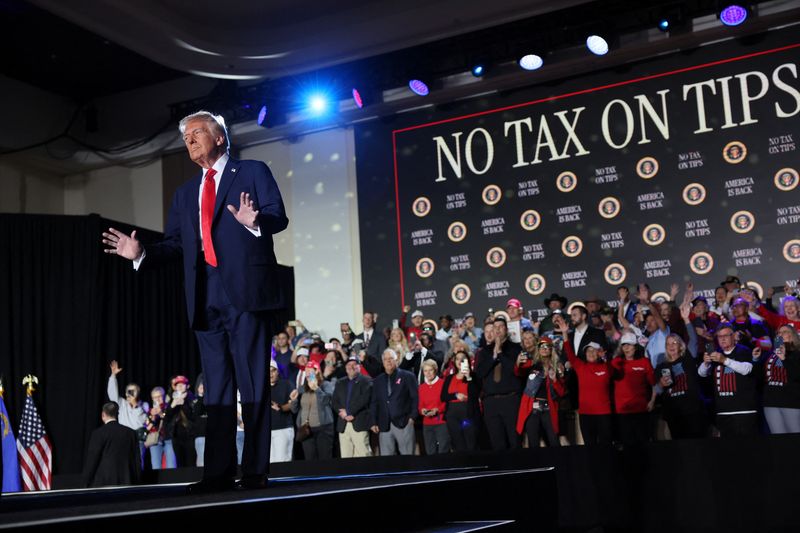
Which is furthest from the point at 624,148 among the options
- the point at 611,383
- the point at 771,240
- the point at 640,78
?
the point at 611,383

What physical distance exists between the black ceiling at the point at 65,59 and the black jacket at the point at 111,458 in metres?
6.53

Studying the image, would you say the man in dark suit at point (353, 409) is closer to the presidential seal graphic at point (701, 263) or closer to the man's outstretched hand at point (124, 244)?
the presidential seal graphic at point (701, 263)

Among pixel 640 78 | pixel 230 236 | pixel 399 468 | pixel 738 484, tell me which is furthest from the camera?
pixel 640 78

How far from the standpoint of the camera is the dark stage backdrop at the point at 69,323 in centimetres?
1045

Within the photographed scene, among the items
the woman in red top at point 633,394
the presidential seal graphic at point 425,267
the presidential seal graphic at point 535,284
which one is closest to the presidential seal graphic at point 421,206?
the presidential seal graphic at point 425,267

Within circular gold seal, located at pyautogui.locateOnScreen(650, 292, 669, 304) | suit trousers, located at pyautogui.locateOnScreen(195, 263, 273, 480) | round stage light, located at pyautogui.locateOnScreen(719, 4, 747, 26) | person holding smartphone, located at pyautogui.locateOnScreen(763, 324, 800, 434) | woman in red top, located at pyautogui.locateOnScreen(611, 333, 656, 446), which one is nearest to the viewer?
suit trousers, located at pyautogui.locateOnScreen(195, 263, 273, 480)

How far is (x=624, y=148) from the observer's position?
10922 mm

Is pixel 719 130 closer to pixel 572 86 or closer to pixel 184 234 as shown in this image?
pixel 572 86

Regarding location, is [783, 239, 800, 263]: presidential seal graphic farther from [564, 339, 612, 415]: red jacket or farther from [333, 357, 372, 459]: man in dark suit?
[333, 357, 372, 459]: man in dark suit

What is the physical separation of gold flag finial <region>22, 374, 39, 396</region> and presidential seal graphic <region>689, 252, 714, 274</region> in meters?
8.15

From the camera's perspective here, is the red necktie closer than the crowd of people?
Yes

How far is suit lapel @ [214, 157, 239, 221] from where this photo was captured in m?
3.03

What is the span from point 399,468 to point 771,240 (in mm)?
5455

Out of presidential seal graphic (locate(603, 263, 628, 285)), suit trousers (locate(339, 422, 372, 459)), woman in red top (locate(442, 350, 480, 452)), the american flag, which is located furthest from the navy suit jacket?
presidential seal graphic (locate(603, 263, 628, 285))
